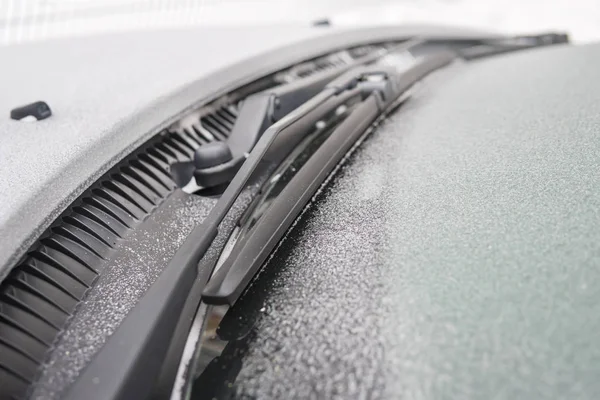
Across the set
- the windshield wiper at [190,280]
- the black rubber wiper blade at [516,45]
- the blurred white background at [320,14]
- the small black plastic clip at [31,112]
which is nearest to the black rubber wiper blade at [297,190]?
the windshield wiper at [190,280]

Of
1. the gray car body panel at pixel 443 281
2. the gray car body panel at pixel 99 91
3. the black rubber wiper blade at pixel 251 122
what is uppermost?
the gray car body panel at pixel 99 91

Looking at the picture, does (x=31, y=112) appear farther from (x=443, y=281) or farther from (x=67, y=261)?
(x=443, y=281)

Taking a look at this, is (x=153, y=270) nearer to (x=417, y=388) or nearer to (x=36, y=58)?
(x=417, y=388)

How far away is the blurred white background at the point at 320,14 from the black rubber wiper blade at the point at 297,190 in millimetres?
2572

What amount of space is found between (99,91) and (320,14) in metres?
5.40

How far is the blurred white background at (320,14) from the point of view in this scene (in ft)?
12.6

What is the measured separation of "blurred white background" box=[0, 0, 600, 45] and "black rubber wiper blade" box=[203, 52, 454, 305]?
2.57 meters

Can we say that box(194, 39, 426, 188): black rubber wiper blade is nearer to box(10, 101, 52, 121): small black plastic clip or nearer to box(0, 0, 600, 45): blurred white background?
box(10, 101, 52, 121): small black plastic clip

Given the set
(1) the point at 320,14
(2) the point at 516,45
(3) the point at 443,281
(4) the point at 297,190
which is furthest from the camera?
(1) the point at 320,14

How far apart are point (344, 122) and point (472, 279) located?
1.30 feet

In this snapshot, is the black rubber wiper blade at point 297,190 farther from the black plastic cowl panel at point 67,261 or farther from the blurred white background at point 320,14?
the blurred white background at point 320,14

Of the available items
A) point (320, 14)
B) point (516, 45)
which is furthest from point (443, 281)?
point (320, 14)

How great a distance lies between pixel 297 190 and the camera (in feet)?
1.96

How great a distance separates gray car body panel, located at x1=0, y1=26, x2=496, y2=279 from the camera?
0.50 meters
